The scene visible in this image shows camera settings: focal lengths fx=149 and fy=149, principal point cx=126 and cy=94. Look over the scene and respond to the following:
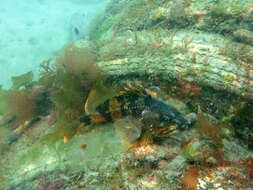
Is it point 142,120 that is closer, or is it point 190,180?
point 190,180

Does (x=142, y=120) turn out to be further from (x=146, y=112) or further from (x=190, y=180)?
(x=190, y=180)

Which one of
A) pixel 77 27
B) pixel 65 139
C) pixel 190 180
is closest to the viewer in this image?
pixel 190 180

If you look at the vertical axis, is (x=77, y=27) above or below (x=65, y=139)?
above

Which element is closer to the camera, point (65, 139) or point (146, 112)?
point (146, 112)

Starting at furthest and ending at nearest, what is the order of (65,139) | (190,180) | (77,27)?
(77,27)
(65,139)
(190,180)

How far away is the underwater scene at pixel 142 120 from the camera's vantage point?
7.61 feet

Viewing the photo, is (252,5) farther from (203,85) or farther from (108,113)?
(108,113)

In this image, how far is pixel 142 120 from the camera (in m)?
2.76

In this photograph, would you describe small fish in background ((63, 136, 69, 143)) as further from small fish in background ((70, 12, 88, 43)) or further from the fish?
small fish in background ((70, 12, 88, 43))

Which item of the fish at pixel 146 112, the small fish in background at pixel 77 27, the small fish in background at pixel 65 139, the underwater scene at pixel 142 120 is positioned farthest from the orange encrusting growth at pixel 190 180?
the small fish in background at pixel 77 27

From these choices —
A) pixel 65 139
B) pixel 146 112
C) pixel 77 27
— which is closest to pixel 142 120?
pixel 146 112

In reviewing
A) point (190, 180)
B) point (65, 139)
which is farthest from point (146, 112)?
point (65, 139)

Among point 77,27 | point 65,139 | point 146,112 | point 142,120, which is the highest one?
point 77,27

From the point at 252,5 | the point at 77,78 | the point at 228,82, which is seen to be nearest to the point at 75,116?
the point at 77,78
